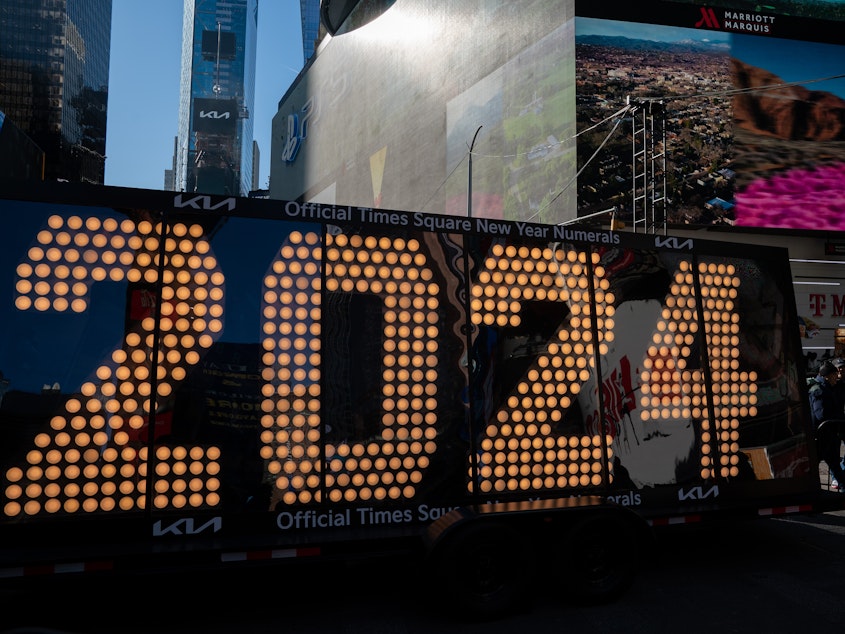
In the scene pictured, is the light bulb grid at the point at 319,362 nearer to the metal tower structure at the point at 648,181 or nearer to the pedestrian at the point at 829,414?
the pedestrian at the point at 829,414

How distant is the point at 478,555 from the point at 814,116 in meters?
24.7

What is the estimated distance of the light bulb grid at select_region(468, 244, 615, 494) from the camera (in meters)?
5.08

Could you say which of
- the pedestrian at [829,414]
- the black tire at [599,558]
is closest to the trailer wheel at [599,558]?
the black tire at [599,558]

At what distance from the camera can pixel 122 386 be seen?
164 inches

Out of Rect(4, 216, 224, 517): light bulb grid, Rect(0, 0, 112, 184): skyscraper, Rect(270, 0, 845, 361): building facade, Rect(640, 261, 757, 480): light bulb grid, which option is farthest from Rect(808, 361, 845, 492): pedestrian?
Rect(0, 0, 112, 184): skyscraper

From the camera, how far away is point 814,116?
22.9 metres

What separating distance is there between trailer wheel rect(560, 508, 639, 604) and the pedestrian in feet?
14.5

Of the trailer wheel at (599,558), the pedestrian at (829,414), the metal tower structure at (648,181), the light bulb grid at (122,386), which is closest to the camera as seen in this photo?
the light bulb grid at (122,386)

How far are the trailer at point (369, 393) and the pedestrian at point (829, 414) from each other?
2.40 m

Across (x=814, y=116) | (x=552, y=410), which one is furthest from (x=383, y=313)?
(x=814, y=116)

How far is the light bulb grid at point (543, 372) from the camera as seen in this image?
508 centimetres

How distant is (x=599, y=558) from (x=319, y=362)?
8.90ft

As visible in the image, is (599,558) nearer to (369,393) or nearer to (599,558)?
(599,558)

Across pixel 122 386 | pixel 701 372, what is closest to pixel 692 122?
pixel 701 372
